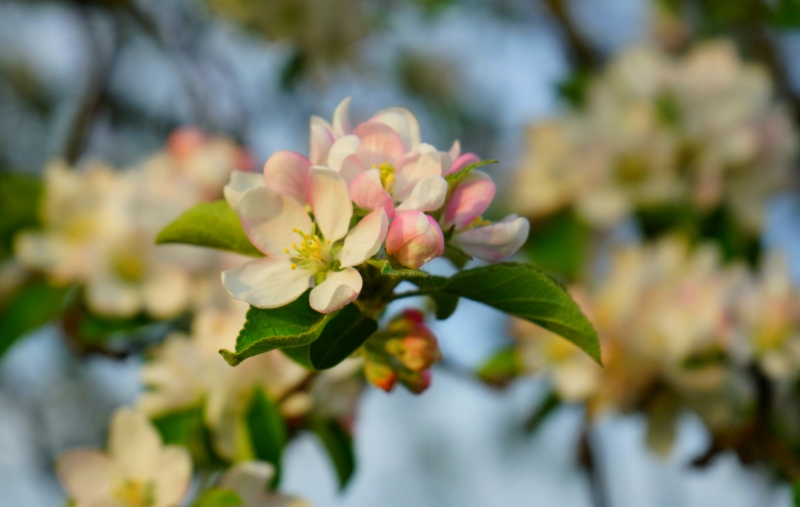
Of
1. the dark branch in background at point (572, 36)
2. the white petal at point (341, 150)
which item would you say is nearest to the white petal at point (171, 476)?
the white petal at point (341, 150)

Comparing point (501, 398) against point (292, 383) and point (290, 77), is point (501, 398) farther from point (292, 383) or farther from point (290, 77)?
point (290, 77)

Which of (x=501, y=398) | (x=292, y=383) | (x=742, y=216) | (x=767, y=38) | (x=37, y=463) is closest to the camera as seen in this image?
(x=292, y=383)

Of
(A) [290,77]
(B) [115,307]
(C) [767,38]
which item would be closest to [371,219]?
(B) [115,307]

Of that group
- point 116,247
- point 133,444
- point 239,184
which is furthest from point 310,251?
point 116,247

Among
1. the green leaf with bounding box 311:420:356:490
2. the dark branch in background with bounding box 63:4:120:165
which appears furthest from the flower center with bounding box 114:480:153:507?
the dark branch in background with bounding box 63:4:120:165

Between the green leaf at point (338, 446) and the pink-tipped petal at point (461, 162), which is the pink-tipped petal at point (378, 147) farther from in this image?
the green leaf at point (338, 446)

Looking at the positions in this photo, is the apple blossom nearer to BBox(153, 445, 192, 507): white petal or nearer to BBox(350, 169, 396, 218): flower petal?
BBox(350, 169, 396, 218): flower petal
